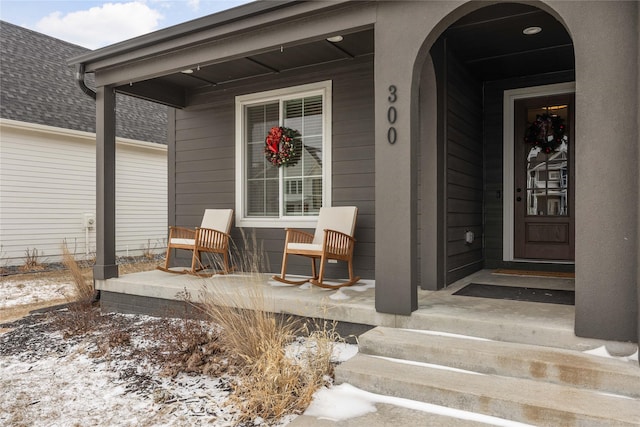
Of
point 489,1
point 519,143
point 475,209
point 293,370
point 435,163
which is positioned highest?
point 489,1

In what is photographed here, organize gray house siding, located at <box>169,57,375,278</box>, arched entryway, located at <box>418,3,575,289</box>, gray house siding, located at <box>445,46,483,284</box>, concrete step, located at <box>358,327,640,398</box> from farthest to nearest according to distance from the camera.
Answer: gray house siding, located at <box>169,57,375,278</box> → gray house siding, located at <box>445,46,483,284</box> → arched entryway, located at <box>418,3,575,289</box> → concrete step, located at <box>358,327,640,398</box>

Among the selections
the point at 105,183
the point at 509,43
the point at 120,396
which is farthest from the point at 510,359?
the point at 105,183

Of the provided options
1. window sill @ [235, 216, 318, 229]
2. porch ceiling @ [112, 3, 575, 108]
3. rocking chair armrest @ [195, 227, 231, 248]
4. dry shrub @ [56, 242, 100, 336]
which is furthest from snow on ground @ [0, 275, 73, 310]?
porch ceiling @ [112, 3, 575, 108]

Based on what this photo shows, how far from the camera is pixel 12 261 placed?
7.80m

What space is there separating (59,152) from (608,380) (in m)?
9.31

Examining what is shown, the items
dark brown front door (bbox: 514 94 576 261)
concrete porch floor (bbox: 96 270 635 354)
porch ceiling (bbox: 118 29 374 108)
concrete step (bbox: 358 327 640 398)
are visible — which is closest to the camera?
concrete step (bbox: 358 327 640 398)

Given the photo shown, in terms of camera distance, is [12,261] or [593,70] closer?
[593,70]

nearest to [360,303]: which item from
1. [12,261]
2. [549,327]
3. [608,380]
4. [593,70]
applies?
[549,327]

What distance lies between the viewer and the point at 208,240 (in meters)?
4.84

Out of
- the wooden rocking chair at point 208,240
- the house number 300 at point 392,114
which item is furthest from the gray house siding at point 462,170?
the wooden rocking chair at point 208,240

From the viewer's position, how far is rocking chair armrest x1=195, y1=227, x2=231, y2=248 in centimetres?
476

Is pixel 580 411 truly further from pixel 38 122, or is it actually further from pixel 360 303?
pixel 38 122

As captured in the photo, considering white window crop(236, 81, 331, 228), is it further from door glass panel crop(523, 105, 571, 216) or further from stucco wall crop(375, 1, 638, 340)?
stucco wall crop(375, 1, 638, 340)

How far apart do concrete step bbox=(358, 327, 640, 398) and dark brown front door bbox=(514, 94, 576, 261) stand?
276cm
